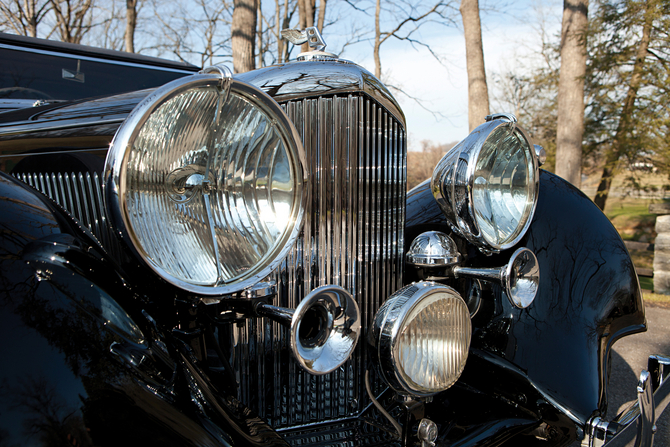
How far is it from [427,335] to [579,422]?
2.32 ft

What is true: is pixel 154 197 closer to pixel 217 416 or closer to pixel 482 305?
pixel 217 416

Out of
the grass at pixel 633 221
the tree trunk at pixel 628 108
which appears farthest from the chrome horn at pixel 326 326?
the grass at pixel 633 221

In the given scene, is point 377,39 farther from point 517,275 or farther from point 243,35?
point 517,275

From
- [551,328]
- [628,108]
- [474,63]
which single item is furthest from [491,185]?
[628,108]

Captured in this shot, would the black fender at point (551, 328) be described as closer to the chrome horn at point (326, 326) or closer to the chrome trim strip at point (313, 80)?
the chrome horn at point (326, 326)

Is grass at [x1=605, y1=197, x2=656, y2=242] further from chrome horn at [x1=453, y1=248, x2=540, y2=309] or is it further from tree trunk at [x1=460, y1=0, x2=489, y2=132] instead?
chrome horn at [x1=453, y1=248, x2=540, y2=309]

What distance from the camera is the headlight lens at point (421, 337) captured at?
120cm

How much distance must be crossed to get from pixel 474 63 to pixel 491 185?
687cm

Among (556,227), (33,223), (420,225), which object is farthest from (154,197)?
(556,227)

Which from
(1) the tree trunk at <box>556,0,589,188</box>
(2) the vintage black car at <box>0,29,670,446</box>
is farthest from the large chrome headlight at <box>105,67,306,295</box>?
(1) the tree trunk at <box>556,0,589,188</box>

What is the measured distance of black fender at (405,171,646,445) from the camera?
5.21ft

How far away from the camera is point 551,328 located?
176cm

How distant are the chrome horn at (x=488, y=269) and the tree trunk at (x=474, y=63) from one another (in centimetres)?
653

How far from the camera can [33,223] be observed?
35.7 inches
